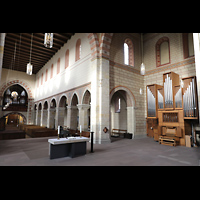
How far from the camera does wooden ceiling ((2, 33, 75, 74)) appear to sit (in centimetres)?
1237

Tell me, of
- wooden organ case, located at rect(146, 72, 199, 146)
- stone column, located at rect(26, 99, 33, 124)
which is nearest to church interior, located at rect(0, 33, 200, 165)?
wooden organ case, located at rect(146, 72, 199, 146)

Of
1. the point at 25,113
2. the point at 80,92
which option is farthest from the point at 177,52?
the point at 25,113

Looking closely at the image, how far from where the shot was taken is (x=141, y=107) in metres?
10.5

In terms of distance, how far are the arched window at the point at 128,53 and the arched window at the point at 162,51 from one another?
72.0 inches

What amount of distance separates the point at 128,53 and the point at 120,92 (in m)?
2.98

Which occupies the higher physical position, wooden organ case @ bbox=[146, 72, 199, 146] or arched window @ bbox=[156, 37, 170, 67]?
arched window @ bbox=[156, 37, 170, 67]

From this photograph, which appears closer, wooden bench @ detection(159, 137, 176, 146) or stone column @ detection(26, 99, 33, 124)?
wooden bench @ detection(159, 137, 176, 146)

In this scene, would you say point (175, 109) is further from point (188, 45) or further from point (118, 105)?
point (118, 105)

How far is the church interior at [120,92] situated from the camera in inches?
244

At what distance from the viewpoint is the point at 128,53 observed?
10750 mm

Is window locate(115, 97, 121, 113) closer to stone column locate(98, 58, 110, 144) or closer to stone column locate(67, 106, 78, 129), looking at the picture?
stone column locate(67, 106, 78, 129)
